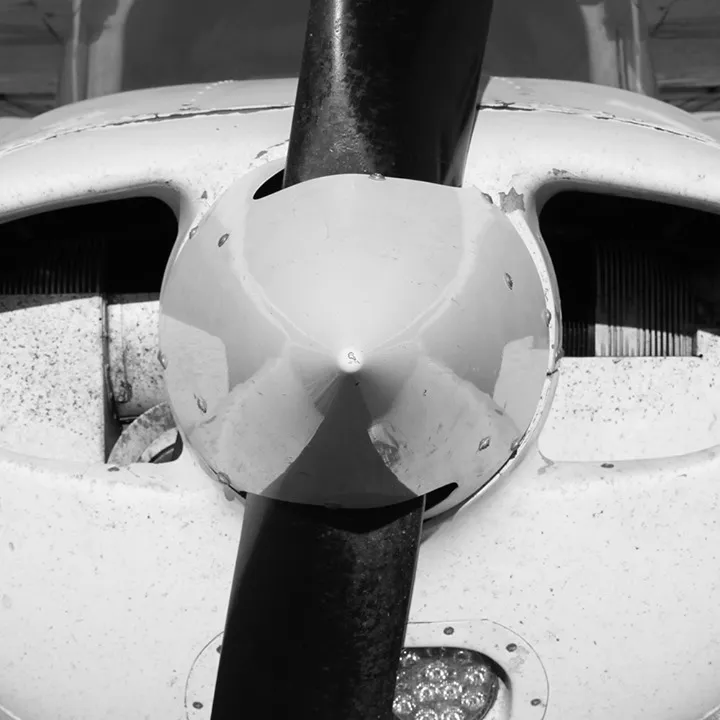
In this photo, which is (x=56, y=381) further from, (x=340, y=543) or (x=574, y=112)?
(x=574, y=112)

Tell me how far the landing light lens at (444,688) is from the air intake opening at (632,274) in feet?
1.39

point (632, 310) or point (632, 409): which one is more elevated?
point (632, 310)

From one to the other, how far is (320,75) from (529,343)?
1.02 ft

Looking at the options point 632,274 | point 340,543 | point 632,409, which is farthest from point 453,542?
point 632,274

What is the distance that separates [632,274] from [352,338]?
0.67 meters

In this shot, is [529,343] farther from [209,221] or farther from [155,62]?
[155,62]

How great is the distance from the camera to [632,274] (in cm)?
139

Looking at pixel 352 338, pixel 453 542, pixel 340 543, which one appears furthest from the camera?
pixel 453 542

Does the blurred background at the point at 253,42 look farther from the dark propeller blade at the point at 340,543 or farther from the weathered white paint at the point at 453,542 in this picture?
the dark propeller blade at the point at 340,543

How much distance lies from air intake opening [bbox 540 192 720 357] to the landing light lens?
16.7 inches

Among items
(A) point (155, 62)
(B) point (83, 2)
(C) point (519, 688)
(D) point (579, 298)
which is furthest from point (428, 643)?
(B) point (83, 2)

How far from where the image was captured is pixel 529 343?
3.26 feet

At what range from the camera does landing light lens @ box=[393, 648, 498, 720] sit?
123cm

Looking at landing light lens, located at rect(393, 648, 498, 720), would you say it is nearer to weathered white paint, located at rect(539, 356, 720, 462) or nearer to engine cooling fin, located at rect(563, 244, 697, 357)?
weathered white paint, located at rect(539, 356, 720, 462)
